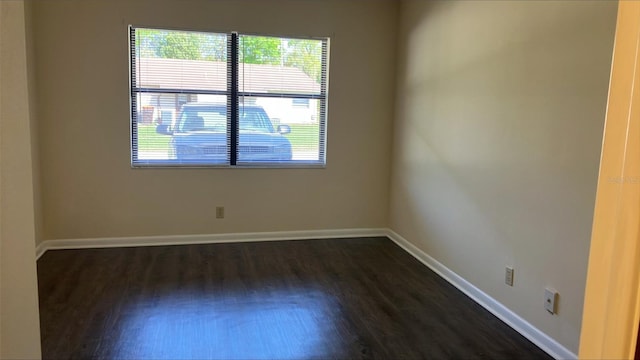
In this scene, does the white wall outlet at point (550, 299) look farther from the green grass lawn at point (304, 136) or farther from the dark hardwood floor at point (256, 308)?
the green grass lawn at point (304, 136)

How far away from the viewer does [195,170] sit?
4488 mm

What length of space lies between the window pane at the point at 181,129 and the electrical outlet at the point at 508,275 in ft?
9.26

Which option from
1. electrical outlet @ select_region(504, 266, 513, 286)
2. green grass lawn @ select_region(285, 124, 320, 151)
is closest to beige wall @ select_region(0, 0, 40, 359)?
electrical outlet @ select_region(504, 266, 513, 286)

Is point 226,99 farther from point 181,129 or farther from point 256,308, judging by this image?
point 256,308

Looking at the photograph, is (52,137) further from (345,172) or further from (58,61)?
(345,172)

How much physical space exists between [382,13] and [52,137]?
3.43 m

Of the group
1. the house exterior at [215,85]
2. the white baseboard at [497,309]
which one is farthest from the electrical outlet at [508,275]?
the house exterior at [215,85]

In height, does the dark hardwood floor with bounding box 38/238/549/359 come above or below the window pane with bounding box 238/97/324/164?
below

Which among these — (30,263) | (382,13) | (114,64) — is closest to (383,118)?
(382,13)

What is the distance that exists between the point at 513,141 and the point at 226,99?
2.77 m

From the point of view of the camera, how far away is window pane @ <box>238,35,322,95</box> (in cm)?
452

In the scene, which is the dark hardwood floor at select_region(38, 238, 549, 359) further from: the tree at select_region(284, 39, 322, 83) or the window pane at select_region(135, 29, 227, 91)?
the tree at select_region(284, 39, 322, 83)

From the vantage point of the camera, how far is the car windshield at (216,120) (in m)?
4.43

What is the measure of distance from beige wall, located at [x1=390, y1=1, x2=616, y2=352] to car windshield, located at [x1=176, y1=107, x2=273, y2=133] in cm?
155
